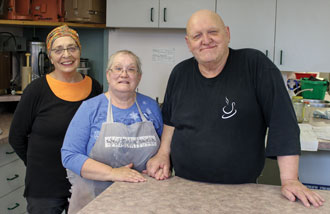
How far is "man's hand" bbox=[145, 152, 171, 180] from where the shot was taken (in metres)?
1.46

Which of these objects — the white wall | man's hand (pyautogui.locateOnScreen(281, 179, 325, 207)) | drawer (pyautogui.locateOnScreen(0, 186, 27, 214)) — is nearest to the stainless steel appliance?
the white wall

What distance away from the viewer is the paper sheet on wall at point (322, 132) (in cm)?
212

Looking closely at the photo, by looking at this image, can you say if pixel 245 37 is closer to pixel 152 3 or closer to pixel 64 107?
pixel 152 3

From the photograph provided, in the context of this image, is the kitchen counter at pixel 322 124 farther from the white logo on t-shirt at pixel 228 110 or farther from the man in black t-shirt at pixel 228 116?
the white logo on t-shirt at pixel 228 110

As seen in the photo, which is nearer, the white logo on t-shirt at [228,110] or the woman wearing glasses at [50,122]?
the white logo on t-shirt at [228,110]

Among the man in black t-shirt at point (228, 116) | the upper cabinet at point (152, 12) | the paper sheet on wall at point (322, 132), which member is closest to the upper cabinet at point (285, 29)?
the upper cabinet at point (152, 12)

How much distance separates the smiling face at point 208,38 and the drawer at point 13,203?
5.63 feet

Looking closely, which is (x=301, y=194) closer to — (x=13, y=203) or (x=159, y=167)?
(x=159, y=167)

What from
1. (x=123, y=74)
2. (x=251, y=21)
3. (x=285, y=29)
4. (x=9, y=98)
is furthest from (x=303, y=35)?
(x=9, y=98)

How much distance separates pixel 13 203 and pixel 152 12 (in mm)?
1841

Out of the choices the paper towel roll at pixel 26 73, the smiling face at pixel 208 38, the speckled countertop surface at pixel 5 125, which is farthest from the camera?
the paper towel roll at pixel 26 73

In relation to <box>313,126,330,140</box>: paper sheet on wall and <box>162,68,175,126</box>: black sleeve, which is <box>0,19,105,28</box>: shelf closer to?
<box>162,68,175,126</box>: black sleeve

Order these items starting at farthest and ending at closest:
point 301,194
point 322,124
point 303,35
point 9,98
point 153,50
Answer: point 153,50 < point 303,35 < point 9,98 < point 322,124 < point 301,194

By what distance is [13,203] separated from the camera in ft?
8.39
